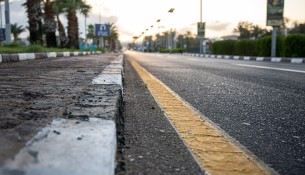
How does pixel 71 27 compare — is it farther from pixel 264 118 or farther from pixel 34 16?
pixel 264 118

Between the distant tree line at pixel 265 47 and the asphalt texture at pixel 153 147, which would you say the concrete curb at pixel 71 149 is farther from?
the distant tree line at pixel 265 47

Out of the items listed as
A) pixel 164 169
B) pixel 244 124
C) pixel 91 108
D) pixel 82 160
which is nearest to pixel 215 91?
pixel 244 124

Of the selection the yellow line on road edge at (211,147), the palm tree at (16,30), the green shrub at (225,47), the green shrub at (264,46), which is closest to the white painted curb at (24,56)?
the yellow line on road edge at (211,147)

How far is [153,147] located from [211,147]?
31cm

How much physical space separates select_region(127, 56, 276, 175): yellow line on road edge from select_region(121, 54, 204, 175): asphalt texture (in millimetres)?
56

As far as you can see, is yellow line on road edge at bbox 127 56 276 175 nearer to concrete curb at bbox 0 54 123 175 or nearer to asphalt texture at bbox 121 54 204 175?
asphalt texture at bbox 121 54 204 175

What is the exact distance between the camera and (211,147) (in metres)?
1.97

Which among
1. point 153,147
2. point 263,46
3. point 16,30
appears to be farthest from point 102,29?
point 153,147

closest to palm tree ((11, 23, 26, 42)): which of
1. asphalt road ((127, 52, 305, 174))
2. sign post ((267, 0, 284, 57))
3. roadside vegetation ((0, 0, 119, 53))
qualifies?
roadside vegetation ((0, 0, 119, 53))

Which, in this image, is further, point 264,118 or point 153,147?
point 264,118

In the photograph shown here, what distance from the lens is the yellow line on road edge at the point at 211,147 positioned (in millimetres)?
1636

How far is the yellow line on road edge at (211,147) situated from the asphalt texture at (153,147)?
6 centimetres

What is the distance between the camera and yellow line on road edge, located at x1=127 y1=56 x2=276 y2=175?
1636 mm

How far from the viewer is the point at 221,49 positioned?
37500mm
